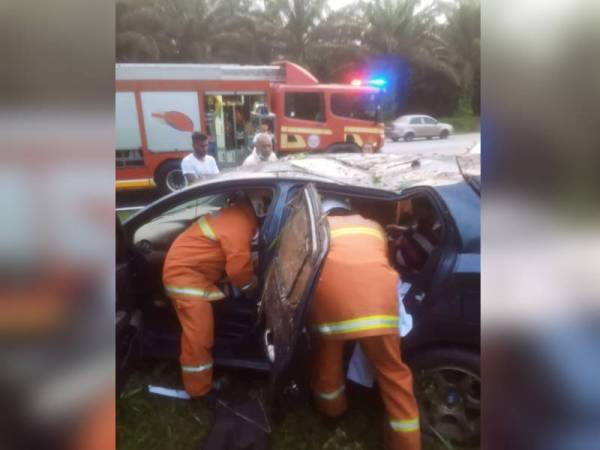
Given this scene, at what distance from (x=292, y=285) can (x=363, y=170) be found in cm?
46

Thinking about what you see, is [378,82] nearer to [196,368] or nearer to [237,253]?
[237,253]

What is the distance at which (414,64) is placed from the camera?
1609mm

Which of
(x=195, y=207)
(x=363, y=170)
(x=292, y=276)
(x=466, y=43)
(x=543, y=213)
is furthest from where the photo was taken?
(x=195, y=207)

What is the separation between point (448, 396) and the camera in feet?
5.47

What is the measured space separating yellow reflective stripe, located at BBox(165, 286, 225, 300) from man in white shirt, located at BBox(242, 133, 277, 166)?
473 mm

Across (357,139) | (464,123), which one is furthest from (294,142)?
(464,123)

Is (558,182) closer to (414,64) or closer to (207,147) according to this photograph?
(414,64)

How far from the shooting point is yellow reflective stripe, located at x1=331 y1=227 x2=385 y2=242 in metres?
1.63

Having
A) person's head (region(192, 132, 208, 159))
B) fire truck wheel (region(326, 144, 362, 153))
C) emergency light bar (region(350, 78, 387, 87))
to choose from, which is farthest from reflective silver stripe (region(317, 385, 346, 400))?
emergency light bar (region(350, 78, 387, 87))

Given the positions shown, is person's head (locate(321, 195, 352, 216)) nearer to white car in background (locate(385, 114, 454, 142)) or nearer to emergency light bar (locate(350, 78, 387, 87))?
white car in background (locate(385, 114, 454, 142))

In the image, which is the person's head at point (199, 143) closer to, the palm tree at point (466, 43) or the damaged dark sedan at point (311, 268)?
the damaged dark sedan at point (311, 268)

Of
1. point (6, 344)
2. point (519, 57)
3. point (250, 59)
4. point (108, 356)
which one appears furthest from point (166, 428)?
point (519, 57)

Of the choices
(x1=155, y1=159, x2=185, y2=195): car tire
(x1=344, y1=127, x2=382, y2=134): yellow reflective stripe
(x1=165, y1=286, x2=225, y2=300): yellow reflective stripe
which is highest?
(x1=344, y1=127, x2=382, y2=134): yellow reflective stripe

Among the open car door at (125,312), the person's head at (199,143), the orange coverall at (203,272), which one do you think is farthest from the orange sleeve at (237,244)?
the open car door at (125,312)
